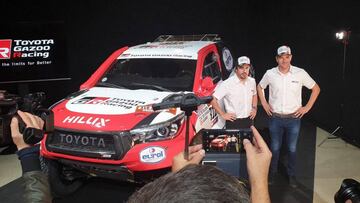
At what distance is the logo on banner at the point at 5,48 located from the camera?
771 centimetres

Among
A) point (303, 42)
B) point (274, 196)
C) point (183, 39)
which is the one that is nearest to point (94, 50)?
point (183, 39)

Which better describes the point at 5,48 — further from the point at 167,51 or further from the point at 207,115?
the point at 207,115

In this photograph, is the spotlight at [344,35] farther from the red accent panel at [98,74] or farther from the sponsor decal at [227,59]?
the red accent panel at [98,74]

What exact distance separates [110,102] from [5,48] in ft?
13.6

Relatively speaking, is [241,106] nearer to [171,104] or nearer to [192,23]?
[171,104]

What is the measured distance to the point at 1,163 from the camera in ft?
19.5

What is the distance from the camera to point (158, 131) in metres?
4.32

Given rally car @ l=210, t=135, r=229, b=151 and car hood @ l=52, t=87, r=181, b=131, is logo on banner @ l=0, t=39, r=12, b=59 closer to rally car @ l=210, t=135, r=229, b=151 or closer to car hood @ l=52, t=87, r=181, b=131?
car hood @ l=52, t=87, r=181, b=131

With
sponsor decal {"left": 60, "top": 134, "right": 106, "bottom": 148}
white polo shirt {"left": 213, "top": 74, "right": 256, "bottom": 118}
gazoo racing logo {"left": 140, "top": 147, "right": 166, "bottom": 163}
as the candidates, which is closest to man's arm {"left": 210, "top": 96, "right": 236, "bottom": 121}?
white polo shirt {"left": 213, "top": 74, "right": 256, "bottom": 118}

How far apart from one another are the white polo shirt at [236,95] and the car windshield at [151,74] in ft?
1.39

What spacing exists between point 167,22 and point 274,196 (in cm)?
600

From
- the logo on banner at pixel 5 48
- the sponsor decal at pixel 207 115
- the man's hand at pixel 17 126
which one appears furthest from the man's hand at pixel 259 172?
the logo on banner at pixel 5 48

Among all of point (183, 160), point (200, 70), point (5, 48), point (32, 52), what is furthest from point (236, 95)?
point (5, 48)

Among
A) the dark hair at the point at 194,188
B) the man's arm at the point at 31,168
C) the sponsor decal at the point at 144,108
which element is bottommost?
the sponsor decal at the point at 144,108
